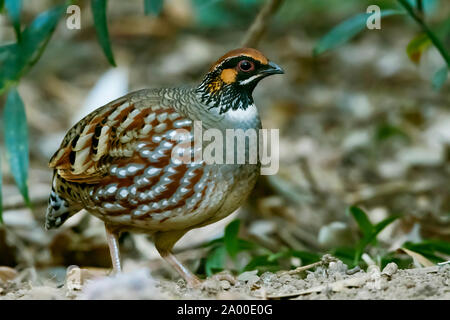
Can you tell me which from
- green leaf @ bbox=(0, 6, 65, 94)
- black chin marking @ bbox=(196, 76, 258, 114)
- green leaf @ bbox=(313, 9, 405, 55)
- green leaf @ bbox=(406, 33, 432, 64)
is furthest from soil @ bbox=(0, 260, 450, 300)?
green leaf @ bbox=(406, 33, 432, 64)

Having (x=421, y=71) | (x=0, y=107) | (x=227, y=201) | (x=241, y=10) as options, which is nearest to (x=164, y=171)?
(x=227, y=201)

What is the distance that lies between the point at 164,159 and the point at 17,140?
40.6 inches

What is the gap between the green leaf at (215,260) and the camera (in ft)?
16.6

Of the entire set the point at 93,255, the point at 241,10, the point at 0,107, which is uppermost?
the point at 241,10

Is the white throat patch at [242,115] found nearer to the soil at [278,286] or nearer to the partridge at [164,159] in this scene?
the partridge at [164,159]

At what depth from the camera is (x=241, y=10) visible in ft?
35.1

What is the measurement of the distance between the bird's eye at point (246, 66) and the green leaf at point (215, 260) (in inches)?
57.2

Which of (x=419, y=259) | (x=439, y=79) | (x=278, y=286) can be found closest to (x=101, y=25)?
(x=278, y=286)

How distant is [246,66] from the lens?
4.30 metres

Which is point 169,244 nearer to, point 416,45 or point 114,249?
point 114,249

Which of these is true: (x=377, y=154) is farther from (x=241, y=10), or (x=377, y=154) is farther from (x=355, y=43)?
(x=241, y=10)

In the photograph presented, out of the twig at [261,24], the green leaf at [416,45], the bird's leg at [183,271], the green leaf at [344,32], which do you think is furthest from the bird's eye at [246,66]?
the twig at [261,24]
